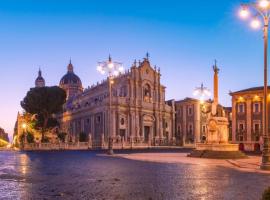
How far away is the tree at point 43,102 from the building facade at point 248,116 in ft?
105

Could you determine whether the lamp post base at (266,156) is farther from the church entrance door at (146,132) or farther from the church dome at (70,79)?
the church dome at (70,79)

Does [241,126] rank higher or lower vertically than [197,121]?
lower

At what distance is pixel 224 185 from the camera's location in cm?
1083

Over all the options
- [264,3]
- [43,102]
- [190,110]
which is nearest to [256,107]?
[190,110]

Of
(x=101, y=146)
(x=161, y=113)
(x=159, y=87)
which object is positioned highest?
(x=159, y=87)

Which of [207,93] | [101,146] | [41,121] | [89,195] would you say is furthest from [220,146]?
[41,121]

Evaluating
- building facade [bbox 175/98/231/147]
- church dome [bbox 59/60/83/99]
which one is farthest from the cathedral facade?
church dome [bbox 59/60/83/99]

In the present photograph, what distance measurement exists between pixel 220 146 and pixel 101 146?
3185 centimetres

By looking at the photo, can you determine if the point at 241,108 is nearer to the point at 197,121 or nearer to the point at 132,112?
the point at 132,112

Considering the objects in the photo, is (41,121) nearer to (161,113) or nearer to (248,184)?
(161,113)

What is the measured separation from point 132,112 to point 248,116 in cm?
2466

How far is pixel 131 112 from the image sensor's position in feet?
247

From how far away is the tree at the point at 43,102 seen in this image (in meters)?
67.2

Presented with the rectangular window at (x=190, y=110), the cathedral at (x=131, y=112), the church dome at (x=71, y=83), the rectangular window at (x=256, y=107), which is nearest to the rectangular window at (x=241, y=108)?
the rectangular window at (x=256, y=107)
